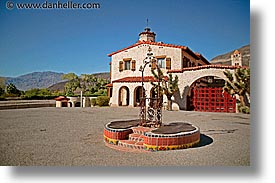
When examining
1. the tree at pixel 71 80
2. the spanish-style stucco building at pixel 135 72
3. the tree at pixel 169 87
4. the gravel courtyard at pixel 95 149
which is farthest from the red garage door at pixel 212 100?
the tree at pixel 71 80

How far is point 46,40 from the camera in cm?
409

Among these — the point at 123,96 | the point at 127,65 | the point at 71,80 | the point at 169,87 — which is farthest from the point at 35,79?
the point at 169,87

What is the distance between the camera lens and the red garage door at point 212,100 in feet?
20.4

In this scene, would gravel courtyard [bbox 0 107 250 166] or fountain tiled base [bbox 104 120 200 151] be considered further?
fountain tiled base [bbox 104 120 200 151]

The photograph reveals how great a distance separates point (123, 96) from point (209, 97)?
2647 millimetres

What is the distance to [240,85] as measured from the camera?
5.63 m

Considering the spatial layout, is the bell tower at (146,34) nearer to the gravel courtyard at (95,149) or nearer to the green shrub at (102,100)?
the gravel courtyard at (95,149)

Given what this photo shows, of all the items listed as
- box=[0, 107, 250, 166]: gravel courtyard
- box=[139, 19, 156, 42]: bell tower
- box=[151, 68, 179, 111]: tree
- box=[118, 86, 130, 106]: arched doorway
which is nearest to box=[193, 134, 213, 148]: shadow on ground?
box=[0, 107, 250, 166]: gravel courtyard

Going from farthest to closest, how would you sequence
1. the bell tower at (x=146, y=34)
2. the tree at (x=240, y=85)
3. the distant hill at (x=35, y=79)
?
→ 1. the tree at (x=240, y=85)
2. the bell tower at (x=146, y=34)
3. the distant hill at (x=35, y=79)

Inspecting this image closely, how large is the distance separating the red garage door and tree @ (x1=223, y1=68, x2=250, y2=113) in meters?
0.19

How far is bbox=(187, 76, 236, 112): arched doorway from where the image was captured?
20.7 feet

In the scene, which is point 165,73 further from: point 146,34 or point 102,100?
point 146,34

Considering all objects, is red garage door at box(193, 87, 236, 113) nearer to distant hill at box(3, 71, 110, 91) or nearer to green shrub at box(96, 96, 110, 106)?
green shrub at box(96, 96, 110, 106)

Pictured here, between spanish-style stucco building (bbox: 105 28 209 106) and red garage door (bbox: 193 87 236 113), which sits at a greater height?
spanish-style stucco building (bbox: 105 28 209 106)
